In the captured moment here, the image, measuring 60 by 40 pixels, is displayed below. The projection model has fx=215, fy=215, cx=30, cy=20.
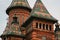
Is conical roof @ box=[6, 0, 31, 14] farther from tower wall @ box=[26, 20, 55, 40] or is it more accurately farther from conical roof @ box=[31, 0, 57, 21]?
tower wall @ box=[26, 20, 55, 40]

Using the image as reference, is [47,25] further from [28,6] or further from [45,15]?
[28,6]

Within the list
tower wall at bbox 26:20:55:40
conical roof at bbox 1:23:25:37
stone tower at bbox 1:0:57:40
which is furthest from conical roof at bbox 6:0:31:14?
tower wall at bbox 26:20:55:40

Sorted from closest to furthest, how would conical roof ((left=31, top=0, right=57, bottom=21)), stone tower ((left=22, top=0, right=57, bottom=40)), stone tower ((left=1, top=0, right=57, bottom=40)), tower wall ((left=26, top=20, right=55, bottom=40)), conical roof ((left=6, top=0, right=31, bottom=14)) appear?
tower wall ((left=26, top=20, right=55, bottom=40))
stone tower ((left=22, top=0, right=57, bottom=40))
stone tower ((left=1, top=0, right=57, bottom=40))
conical roof ((left=31, top=0, right=57, bottom=21))
conical roof ((left=6, top=0, right=31, bottom=14))

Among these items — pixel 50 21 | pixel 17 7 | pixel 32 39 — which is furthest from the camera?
pixel 17 7

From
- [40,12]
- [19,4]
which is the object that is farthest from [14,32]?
[19,4]

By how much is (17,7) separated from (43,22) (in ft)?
35.4

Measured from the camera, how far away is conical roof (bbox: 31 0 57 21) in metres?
40.6

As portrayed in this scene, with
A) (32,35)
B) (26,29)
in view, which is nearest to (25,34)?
(26,29)

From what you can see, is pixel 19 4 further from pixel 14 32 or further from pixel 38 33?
pixel 38 33

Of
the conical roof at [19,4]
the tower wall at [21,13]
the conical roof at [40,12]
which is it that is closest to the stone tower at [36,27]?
the conical roof at [40,12]

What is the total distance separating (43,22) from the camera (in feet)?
133

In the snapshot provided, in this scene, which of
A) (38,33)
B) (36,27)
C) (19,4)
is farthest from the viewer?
(19,4)

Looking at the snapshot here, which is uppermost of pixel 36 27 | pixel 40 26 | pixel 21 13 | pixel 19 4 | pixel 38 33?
pixel 19 4

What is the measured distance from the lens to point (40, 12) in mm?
41781
